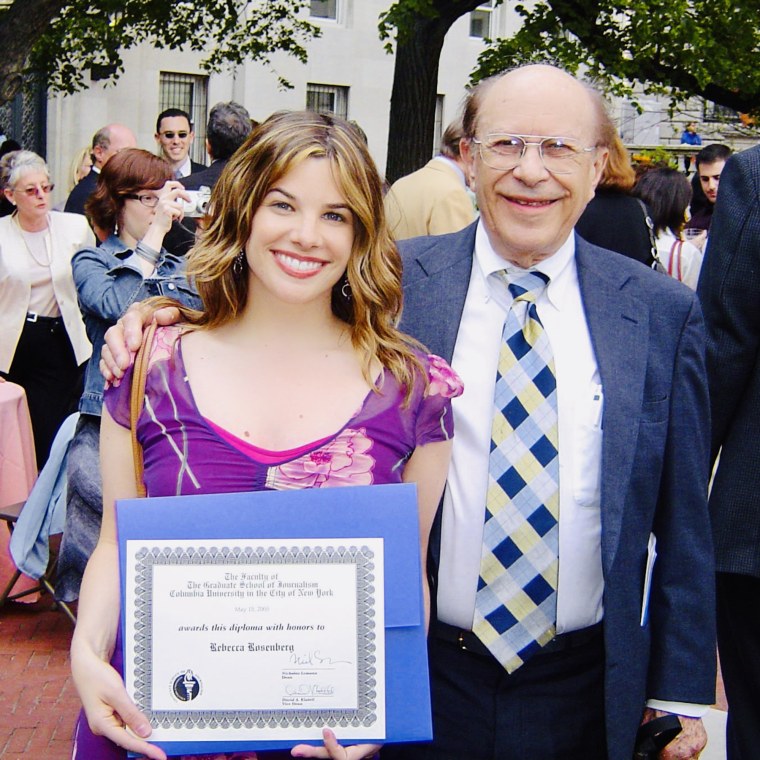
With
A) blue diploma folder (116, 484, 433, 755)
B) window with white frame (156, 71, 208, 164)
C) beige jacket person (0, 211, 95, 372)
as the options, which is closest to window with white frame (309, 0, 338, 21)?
window with white frame (156, 71, 208, 164)

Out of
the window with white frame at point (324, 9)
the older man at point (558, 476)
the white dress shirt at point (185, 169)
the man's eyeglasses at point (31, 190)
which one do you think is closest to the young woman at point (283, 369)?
the older man at point (558, 476)

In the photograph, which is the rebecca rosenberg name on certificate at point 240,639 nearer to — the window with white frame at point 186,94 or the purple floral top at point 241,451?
the purple floral top at point 241,451

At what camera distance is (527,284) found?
262 centimetres

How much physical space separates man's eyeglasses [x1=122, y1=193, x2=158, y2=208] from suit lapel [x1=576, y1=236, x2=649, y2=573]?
2.89 meters

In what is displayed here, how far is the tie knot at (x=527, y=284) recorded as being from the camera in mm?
2598

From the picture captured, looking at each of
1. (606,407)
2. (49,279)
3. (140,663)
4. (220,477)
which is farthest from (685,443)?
(49,279)

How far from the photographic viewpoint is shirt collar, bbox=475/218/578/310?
2652mm

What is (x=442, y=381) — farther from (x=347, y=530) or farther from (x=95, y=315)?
(x=95, y=315)

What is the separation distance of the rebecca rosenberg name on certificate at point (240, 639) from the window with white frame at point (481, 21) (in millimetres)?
26420

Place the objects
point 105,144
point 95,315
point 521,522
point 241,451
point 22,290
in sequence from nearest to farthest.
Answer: point 241,451 < point 521,522 < point 95,315 < point 22,290 < point 105,144

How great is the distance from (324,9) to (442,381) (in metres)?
24.5

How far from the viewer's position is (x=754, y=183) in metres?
3.01

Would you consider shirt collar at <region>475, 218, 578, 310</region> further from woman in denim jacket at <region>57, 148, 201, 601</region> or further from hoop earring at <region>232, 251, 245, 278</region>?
woman in denim jacket at <region>57, 148, 201, 601</region>

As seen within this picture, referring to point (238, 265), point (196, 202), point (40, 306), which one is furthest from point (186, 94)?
point (238, 265)
